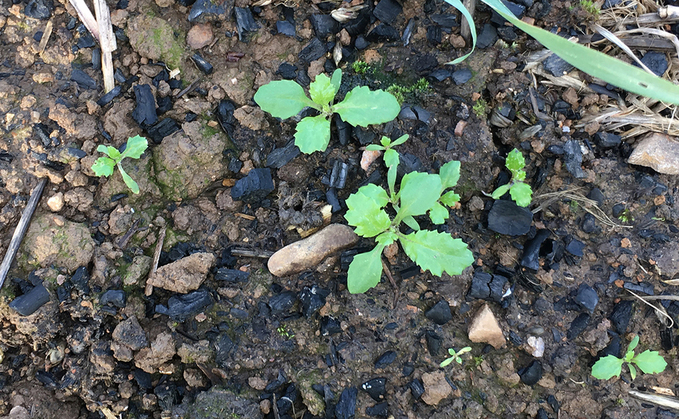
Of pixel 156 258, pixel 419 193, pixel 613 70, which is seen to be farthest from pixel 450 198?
pixel 156 258

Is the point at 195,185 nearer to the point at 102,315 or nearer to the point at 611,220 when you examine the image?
the point at 102,315

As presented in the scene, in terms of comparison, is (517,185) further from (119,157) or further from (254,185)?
(119,157)

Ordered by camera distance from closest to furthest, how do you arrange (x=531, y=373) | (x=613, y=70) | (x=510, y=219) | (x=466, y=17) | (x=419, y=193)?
(x=613, y=70) < (x=466, y=17) < (x=419, y=193) < (x=531, y=373) < (x=510, y=219)

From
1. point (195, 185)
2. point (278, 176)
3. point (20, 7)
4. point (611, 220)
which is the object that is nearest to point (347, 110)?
point (278, 176)

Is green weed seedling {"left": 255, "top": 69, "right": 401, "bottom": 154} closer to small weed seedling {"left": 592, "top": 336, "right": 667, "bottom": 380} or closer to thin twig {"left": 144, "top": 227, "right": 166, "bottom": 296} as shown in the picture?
thin twig {"left": 144, "top": 227, "right": 166, "bottom": 296}

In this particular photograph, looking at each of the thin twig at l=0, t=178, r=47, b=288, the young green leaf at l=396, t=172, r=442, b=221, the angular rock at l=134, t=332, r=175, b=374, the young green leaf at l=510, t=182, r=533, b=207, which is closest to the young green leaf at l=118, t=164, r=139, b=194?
the thin twig at l=0, t=178, r=47, b=288

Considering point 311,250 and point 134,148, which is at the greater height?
point 134,148
